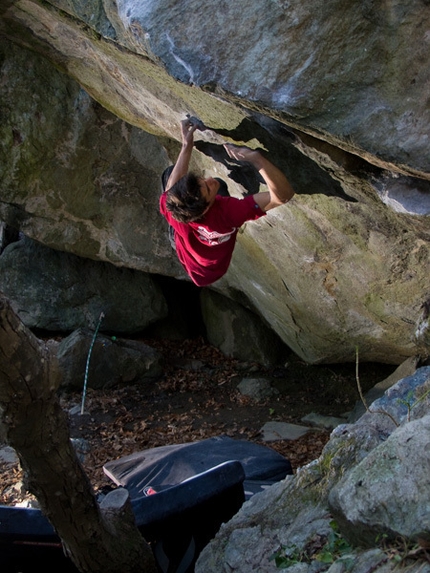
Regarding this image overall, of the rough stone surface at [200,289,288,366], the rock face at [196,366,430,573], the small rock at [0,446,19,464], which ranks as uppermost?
the rock face at [196,366,430,573]

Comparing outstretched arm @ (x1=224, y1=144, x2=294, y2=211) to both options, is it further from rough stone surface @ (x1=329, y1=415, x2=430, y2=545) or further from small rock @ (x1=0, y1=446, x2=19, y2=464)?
small rock @ (x1=0, y1=446, x2=19, y2=464)

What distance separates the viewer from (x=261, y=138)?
507 cm

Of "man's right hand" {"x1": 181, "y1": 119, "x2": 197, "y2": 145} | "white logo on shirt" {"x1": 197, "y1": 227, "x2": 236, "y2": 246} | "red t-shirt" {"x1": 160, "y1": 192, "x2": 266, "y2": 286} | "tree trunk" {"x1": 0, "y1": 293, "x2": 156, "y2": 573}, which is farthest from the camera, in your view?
"man's right hand" {"x1": 181, "y1": 119, "x2": 197, "y2": 145}

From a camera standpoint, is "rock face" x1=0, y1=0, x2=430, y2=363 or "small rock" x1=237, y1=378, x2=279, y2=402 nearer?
"rock face" x1=0, y1=0, x2=430, y2=363

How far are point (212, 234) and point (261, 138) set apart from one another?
866mm

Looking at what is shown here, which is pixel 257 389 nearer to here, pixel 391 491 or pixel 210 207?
pixel 210 207

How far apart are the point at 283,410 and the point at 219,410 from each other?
93 centimetres

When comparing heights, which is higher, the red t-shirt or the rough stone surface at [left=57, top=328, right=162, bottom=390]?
the red t-shirt

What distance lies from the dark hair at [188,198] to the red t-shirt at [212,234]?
130mm

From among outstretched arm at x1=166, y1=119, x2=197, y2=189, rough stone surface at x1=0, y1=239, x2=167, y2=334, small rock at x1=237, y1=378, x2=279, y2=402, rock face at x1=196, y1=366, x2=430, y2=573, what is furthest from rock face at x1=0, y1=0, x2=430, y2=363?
rock face at x1=196, y1=366, x2=430, y2=573

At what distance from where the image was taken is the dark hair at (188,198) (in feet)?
14.9

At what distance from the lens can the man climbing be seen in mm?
4582

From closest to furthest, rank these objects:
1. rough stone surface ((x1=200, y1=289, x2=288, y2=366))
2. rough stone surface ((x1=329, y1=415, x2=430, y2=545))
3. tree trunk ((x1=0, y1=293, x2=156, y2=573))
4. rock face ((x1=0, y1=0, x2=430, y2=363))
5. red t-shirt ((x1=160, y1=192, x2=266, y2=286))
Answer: rough stone surface ((x1=329, y1=415, x2=430, y2=545)) < tree trunk ((x1=0, y1=293, x2=156, y2=573)) < rock face ((x1=0, y1=0, x2=430, y2=363)) < red t-shirt ((x1=160, y1=192, x2=266, y2=286)) < rough stone surface ((x1=200, y1=289, x2=288, y2=366))

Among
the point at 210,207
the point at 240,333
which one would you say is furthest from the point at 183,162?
the point at 240,333
